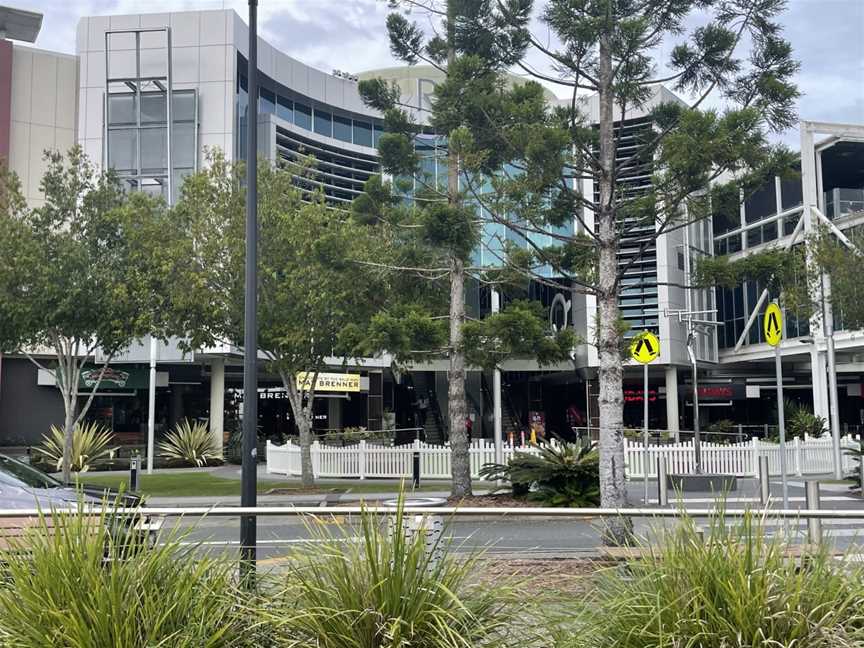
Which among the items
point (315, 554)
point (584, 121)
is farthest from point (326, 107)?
point (315, 554)

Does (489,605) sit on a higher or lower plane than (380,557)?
lower

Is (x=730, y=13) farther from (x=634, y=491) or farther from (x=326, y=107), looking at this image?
(x=326, y=107)

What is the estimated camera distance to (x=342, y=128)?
139ft

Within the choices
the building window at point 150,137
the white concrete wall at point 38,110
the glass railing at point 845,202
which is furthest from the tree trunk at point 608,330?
the white concrete wall at point 38,110

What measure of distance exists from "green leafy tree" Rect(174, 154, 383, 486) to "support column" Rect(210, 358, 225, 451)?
1546 cm

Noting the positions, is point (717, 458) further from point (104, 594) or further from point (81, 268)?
point (104, 594)

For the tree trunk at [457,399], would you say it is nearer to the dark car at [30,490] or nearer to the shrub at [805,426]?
the dark car at [30,490]

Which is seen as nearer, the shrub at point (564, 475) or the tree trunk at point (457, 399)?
the shrub at point (564, 475)

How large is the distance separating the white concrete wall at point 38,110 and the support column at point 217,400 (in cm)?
1033

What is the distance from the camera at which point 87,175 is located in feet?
72.3

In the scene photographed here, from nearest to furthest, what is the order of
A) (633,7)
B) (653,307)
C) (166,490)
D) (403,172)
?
1. (633,7)
2. (403,172)
3. (166,490)
4. (653,307)

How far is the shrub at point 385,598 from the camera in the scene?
13.1ft

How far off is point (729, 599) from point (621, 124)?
963 cm

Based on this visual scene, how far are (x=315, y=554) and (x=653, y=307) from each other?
36178mm
